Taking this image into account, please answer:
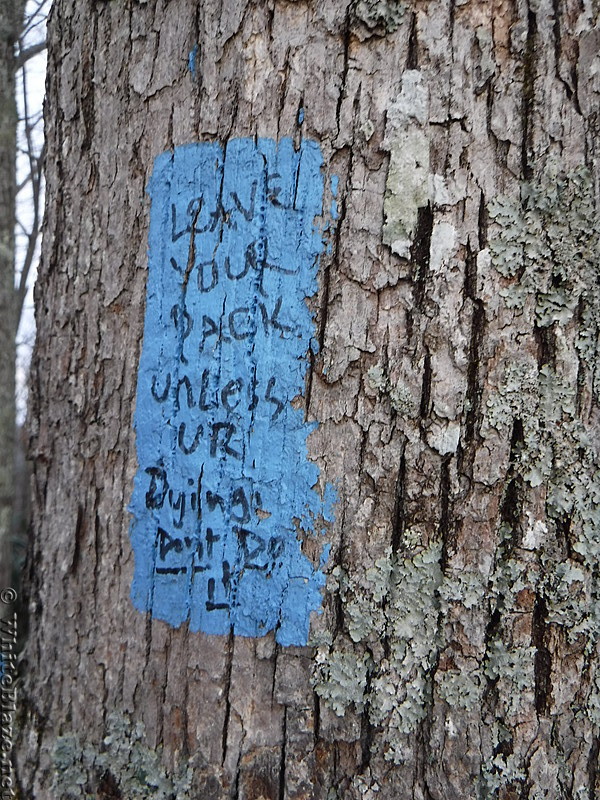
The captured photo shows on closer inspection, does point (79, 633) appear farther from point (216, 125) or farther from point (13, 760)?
point (216, 125)

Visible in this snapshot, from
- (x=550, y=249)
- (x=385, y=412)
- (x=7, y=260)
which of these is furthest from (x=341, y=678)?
(x=7, y=260)

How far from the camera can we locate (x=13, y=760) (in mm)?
1507

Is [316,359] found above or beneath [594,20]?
beneath

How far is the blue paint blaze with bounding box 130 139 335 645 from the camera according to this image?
1.21m

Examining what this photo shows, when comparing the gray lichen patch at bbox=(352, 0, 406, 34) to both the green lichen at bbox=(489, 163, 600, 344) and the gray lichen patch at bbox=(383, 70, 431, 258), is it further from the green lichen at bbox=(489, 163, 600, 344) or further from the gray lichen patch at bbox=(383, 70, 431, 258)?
the green lichen at bbox=(489, 163, 600, 344)

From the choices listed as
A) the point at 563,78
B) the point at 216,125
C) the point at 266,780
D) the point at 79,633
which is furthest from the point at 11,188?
the point at 266,780

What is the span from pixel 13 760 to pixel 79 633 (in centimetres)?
42

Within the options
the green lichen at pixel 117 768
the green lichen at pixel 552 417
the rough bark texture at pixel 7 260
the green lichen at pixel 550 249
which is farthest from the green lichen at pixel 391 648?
the rough bark texture at pixel 7 260

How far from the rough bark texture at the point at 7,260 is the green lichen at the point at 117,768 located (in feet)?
4.03

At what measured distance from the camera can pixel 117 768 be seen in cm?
130

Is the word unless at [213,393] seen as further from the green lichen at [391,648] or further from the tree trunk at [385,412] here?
the green lichen at [391,648]

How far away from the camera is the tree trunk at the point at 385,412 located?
1168 millimetres

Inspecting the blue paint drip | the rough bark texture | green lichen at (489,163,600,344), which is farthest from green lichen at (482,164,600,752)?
the rough bark texture

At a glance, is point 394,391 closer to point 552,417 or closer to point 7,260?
point 552,417
